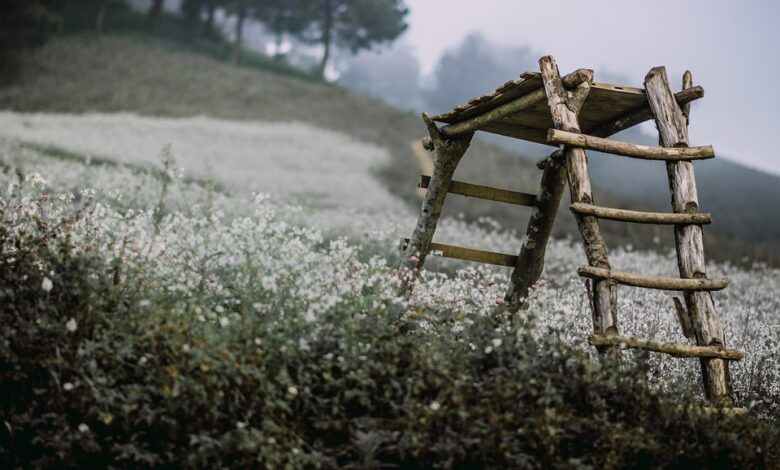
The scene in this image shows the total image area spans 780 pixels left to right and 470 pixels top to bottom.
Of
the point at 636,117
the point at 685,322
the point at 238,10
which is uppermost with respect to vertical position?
the point at 238,10

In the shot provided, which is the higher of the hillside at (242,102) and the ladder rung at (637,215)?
the hillside at (242,102)

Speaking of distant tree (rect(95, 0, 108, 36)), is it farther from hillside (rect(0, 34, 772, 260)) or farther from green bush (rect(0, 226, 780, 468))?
A: green bush (rect(0, 226, 780, 468))

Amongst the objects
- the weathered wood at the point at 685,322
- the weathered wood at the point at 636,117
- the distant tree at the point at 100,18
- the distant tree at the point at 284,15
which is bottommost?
the weathered wood at the point at 685,322

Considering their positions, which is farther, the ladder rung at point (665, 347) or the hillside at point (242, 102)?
the hillside at point (242, 102)

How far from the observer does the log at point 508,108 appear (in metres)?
4.53

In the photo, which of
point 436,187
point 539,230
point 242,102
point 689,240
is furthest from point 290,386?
point 242,102

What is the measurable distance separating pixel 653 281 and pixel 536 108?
66.9 inches

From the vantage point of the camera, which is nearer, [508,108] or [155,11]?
[508,108]

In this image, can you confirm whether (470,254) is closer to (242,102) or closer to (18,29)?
(18,29)

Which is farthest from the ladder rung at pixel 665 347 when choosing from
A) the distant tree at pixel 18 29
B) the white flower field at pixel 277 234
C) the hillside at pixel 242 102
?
the distant tree at pixel 18 29

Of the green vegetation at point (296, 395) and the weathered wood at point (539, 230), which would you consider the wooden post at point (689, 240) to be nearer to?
the green vegetation at point (296, 395)

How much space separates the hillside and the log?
8430mm

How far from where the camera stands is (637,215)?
431cm

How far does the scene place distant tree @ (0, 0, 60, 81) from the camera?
23.9 m
